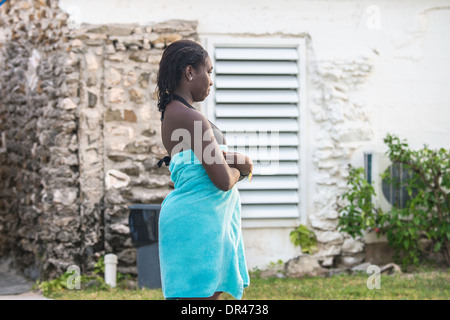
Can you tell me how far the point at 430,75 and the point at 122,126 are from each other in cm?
352

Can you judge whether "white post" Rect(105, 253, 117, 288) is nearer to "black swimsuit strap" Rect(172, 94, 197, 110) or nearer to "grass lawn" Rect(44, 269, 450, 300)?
"grass lawn" Rect(44, 269, 450, 300)

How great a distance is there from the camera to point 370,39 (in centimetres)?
733

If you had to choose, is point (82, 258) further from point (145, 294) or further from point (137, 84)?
point (137, 84)

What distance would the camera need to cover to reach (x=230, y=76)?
7176 mm

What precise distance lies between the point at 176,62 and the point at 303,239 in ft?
14.9

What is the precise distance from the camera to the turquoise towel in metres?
2.82

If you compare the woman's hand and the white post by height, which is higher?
the woman's hand

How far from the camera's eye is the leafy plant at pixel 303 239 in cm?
713

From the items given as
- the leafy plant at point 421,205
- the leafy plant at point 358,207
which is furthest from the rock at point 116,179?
the leafy plant at point 421,205

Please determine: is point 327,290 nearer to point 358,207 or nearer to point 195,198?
point 358,207

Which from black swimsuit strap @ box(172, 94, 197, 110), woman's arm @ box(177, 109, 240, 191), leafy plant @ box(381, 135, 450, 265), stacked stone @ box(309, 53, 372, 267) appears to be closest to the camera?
woman's arm @ box(177, 109, 240, 191)

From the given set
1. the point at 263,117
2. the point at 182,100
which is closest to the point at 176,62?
the point at 182,100

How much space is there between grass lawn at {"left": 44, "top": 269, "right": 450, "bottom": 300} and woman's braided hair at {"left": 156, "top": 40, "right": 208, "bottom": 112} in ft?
10.5

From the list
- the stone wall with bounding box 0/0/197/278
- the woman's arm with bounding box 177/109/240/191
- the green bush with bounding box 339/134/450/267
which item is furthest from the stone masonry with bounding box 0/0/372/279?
the woman's arm with bounding box 177/109/240/191
